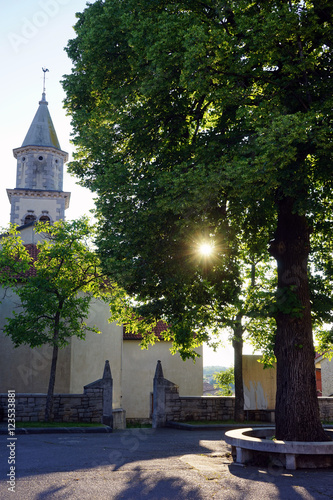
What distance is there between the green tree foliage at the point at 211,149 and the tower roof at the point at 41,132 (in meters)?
30.7

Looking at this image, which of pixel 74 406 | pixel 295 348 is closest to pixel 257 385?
pixel 74 406

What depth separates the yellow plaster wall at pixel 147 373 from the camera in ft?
113

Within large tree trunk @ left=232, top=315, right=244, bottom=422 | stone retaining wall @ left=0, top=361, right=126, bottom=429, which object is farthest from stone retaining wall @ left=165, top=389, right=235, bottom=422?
stone retaining wall @ left=0, top=361, right=126, bottom=429

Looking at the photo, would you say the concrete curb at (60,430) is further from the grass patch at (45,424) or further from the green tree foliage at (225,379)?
the green tree foliage at (225,379)

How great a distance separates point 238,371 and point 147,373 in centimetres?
1359

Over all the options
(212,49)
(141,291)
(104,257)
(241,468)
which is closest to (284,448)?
(241,468)

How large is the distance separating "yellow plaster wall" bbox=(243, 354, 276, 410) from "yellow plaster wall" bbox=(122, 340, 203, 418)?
1130 centimetres

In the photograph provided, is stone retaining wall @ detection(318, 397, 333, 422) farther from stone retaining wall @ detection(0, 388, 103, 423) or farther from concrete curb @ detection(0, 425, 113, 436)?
concrete curb @ detection(0, 425, 113, 436)

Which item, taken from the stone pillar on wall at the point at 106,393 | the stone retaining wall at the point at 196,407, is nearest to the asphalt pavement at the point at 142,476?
the stone pillar on wall at the point at 106,393

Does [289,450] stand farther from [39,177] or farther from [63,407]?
[39,177]

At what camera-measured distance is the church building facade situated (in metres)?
26.7

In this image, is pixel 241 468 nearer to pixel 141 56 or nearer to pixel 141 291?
pixel 141 291

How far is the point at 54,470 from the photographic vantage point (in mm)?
8086

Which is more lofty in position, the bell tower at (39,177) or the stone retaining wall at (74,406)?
the bell tower at (39,177)
